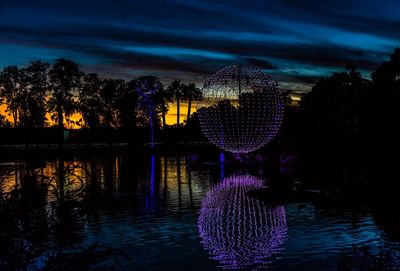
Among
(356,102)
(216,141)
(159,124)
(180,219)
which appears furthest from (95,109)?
(180,219)

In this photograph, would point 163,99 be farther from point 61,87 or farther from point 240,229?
point 240,229

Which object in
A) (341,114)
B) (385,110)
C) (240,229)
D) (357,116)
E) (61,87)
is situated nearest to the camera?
(240,229)

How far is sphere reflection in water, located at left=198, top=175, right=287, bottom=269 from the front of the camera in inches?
488

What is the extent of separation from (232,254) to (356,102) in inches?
613

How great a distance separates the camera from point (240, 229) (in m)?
15.4

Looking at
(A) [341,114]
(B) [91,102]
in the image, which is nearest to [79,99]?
(B) [91,102]

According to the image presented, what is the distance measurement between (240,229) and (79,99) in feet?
229

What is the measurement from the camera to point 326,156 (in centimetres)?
3130

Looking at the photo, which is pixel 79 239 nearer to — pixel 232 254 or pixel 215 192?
pixel 232 254

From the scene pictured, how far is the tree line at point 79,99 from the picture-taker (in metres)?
80.4

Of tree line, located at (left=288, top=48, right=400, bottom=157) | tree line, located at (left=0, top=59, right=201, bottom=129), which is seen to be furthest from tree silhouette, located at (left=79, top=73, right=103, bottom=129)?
tree line, located at (left=288, top=48, right=400, bottom=157)

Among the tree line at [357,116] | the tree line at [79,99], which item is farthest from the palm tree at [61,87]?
the tree line at [357,116]

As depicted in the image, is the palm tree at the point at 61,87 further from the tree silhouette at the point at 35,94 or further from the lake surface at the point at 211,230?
the lake surface at the point at 211,230

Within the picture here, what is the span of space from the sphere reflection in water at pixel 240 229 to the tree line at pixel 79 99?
59.6m
